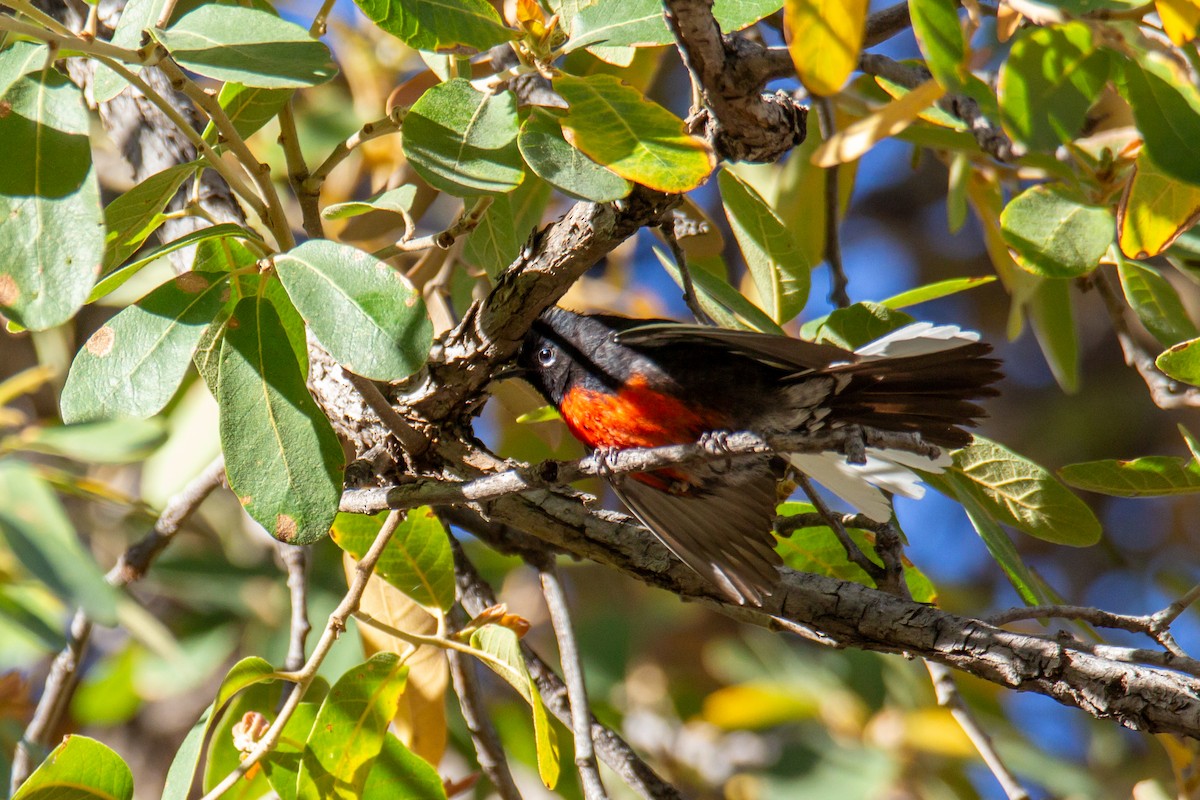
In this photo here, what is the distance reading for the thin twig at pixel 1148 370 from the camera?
7.20ft

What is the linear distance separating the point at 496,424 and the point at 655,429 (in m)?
1.88

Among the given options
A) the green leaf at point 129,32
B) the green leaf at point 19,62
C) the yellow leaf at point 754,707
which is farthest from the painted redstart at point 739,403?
the yellow leaf at point 754,707

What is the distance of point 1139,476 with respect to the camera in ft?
6.34

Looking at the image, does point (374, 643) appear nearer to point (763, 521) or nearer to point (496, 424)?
point (763, 521)

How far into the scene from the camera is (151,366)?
160 cm

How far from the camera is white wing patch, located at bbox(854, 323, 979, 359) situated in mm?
2031

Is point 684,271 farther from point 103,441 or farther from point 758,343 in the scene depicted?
point 103,441

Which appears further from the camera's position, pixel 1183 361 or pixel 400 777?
pixel 400 777

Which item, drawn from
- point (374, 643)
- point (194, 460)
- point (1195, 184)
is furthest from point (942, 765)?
point (1195, 184)

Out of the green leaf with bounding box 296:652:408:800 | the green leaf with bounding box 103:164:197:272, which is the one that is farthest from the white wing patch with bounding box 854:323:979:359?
the green leaf with bounding box 103:164:197:272

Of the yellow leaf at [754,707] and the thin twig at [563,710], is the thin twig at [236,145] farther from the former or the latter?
the yellow leaf at [754,707]

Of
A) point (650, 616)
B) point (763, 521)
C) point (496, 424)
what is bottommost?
point (650, 616)

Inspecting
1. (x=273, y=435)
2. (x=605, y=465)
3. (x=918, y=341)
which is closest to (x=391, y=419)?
(x=273, y=435)

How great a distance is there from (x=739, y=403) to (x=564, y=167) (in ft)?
3.34
